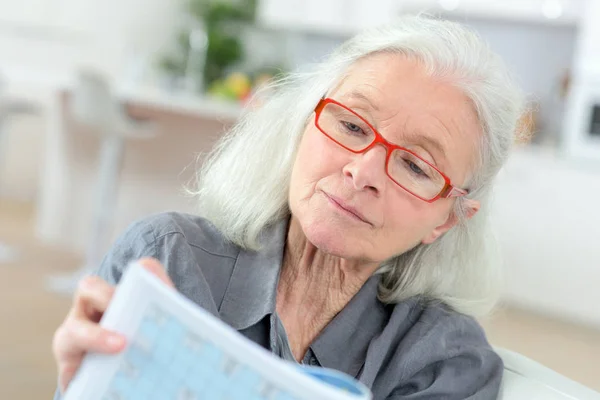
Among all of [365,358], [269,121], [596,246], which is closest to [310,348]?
[365,358]

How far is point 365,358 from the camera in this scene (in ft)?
4.06

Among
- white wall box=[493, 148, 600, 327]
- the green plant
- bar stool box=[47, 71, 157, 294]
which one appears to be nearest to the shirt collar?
bar stool box=[47, 71, 157, 294]

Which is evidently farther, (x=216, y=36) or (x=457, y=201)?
(x=216, y=36)

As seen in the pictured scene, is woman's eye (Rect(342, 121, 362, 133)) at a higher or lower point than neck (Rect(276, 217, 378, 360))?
higher

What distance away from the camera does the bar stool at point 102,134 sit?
14.0 feet

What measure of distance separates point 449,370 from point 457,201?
226 millimetres

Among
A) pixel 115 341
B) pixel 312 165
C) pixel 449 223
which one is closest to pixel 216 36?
pixel 449 223

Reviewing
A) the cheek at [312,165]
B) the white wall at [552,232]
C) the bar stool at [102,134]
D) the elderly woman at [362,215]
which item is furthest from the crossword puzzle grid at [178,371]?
the white wall at [552,232]

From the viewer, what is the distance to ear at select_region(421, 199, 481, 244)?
1293 millimetres

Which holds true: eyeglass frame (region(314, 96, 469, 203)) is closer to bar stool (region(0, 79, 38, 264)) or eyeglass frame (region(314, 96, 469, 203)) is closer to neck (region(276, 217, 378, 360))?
neck (region(276, 217, 378, 360))

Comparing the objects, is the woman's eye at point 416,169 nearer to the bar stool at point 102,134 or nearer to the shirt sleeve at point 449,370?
the shirt sleeve at point 449,370

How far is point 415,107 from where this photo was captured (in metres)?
1.16

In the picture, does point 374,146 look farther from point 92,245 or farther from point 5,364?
point 92,245

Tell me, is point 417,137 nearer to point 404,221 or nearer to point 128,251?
point 404,221
